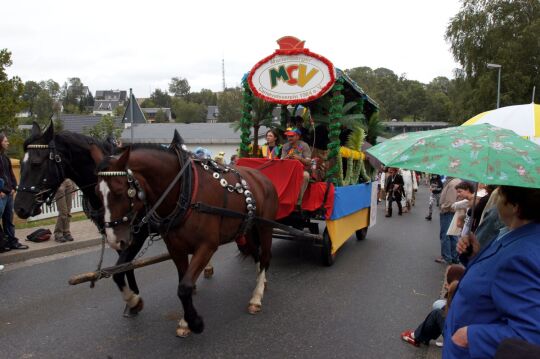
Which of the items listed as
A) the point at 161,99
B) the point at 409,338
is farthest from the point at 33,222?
the point at 161,99

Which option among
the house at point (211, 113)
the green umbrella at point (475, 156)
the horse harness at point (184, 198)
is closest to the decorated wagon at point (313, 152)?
the horse harness at point (184, 198)

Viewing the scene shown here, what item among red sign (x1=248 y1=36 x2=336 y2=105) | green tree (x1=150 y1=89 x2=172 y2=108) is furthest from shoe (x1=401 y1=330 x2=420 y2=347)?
green tree (x1=150 y1=89 x2=172 y2=108)

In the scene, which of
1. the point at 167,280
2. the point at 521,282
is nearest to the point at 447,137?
the point at 521,282

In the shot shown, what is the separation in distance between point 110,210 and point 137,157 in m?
0.56

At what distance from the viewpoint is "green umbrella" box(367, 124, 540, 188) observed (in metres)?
1.70

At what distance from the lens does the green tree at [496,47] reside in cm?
2767

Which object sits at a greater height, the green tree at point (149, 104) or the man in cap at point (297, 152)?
the green tree at point (149, 104)

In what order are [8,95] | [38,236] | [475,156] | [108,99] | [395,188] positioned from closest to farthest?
[475,156], [38,236], [8,95], [395,188], [108,99]

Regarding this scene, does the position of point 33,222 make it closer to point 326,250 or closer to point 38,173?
point 38,173

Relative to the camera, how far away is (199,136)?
31406 millimetres

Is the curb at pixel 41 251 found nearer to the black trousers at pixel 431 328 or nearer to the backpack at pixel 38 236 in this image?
the backpack at pixel 38 236

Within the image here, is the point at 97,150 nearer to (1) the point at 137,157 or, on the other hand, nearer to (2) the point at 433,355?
(1) the point at 137,157

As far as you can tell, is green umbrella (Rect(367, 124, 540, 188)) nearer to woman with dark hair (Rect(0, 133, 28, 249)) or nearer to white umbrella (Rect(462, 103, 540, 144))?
white umbrella (Rect(462, 103, 540, 144))

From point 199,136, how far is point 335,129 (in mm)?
26320
